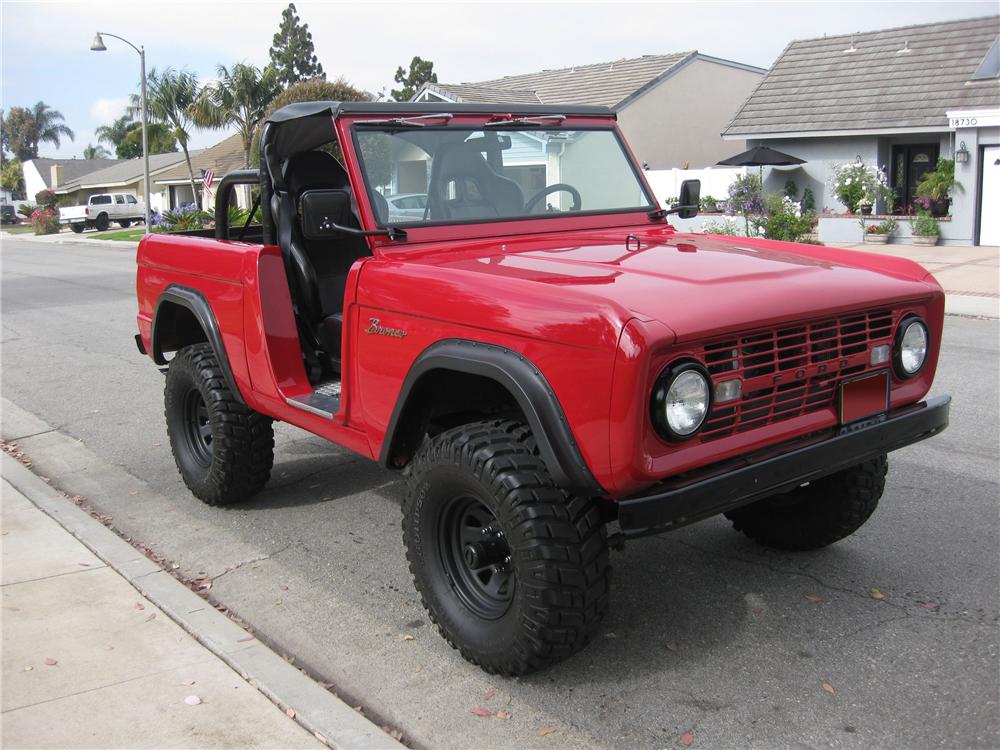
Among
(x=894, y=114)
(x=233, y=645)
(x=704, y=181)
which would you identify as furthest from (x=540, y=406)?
(x=704, y=181)

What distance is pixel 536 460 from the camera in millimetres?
3277

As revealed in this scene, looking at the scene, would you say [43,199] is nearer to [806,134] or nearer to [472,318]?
[806,134]

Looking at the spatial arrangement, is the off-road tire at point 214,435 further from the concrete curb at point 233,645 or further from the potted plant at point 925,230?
the potted plant at point 925,230

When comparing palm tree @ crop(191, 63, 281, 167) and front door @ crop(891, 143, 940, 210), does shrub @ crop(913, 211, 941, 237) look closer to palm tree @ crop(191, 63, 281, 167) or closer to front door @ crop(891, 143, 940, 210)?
front door @ crop(891, 143, 940, 210)

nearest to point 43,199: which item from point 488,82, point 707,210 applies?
point 488,82

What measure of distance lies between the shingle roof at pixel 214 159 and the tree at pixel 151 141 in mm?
2931

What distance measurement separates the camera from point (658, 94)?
32094 millimetres

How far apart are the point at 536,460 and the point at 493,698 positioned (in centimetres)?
87

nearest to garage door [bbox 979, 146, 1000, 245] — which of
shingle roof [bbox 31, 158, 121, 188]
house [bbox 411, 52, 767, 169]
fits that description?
house [bbox 411, 52, 767, 169]

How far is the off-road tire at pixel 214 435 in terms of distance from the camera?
16.9 ft

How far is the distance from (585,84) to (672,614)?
31.6 meters

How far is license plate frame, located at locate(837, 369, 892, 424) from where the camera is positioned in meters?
3.51

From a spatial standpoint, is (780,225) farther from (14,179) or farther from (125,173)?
(14,179)

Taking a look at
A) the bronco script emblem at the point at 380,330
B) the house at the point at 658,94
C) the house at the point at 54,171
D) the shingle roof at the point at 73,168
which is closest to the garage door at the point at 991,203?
the house at the point at 658,94
